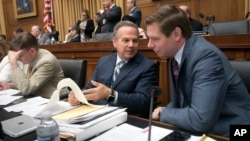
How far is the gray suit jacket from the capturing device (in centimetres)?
204

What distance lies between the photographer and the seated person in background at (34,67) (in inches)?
83.4

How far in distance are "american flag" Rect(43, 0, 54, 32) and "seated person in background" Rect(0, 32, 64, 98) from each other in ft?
21.4

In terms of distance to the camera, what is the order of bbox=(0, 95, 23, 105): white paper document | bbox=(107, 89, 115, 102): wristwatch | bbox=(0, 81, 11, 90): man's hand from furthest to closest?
bbox=(0, 81, 11, 90): man's hand → bbox=(0, 95, 23, 105): white paper document → bbox=(107, 89, 115, 102): wristwatch

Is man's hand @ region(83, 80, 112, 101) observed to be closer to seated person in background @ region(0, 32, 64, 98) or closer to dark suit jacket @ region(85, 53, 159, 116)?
dark suit jacket @ region(85, 53, 159, 116)

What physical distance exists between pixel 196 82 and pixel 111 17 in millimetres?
4502

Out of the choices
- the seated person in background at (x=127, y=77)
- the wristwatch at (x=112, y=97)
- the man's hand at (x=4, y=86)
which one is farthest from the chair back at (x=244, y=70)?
the man's hand at (x=4, y=86)

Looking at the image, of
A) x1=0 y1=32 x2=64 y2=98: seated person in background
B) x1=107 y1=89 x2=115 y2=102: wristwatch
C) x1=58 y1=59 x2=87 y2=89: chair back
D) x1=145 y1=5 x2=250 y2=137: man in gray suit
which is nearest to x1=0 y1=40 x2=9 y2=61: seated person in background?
x1=0 y1=32 x2=64 y2=98: seated person in background

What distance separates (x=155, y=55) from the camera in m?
3.09

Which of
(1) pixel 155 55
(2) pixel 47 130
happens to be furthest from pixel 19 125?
(1) pixel 155 55

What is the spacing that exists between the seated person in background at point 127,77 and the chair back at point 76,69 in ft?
0.41

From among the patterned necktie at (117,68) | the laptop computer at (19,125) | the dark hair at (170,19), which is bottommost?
the laptop computer at (19,125)

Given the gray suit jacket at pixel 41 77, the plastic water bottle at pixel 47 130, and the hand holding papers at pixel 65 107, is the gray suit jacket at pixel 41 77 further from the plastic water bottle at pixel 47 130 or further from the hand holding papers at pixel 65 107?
the plastic water bottle at pixel 47 130

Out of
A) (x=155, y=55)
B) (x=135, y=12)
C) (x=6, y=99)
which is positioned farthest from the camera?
(x=135, y=12)

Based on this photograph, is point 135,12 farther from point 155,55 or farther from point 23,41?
point 23,41
